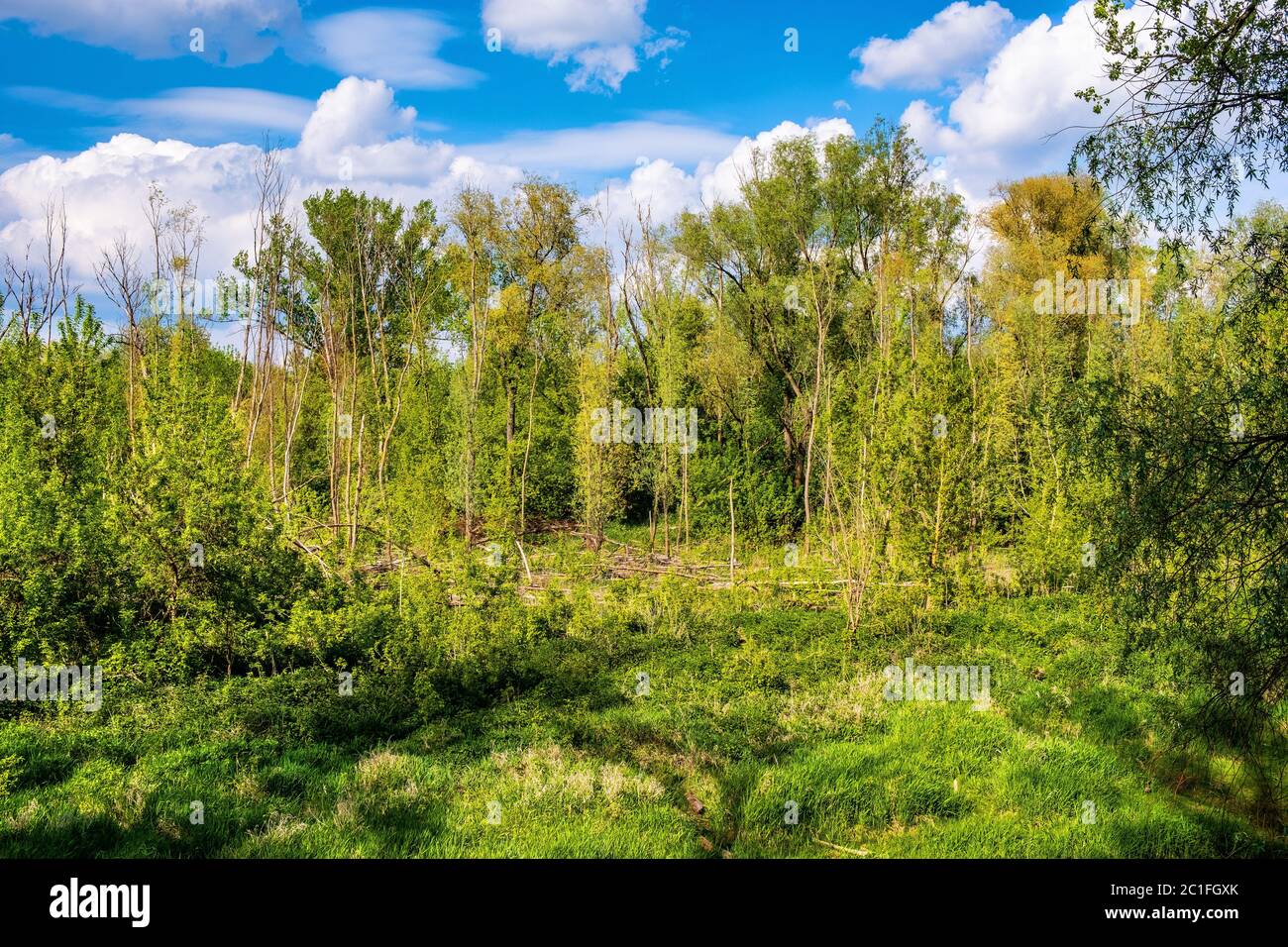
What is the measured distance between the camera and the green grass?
250 inches

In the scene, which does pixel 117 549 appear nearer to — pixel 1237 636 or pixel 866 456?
pixel 866 456

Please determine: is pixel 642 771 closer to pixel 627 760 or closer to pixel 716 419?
pixel 627 760

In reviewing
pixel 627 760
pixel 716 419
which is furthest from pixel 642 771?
pixel 716 419

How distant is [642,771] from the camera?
25.3ft

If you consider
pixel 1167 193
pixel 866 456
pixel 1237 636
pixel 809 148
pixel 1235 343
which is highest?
pixel 809 148

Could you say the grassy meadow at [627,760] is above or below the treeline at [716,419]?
below

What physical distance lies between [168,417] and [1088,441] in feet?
35.0

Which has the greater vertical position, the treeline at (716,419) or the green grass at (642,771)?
the treeline at (716,419)

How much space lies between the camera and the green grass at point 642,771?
20.8ft
